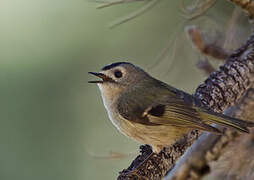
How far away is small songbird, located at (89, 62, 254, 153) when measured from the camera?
6.88 ft

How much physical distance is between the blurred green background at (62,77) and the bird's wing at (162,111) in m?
1.07

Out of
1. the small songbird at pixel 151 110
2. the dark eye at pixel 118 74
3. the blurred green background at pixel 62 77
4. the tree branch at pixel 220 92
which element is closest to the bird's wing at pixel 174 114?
the small songbird at pixel 151 110

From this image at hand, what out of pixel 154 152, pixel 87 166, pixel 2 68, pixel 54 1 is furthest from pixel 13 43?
pixel 154 152

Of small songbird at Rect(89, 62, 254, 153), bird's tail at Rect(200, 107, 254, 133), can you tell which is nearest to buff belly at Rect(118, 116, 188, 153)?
small songbird at Rect(89, 62, 254, 153)

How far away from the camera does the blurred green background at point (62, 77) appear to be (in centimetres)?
349

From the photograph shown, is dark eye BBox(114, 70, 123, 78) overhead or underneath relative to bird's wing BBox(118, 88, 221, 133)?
overhead

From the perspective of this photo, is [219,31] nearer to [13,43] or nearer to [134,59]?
[134,59]

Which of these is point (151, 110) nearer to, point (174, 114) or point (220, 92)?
point (174, 114)

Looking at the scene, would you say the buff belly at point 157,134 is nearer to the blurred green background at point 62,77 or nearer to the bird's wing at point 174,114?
the bird's wing at point 174,114

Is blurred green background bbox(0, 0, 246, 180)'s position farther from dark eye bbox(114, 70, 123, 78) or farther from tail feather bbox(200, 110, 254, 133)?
tail feather bbox(200, 110, 254, 133)

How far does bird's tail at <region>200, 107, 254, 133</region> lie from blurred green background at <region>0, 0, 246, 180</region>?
4.10ft

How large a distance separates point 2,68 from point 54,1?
730mm

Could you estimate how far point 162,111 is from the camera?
219 cm

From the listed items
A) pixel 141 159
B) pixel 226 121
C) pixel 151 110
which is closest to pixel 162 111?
pixel 151 110
